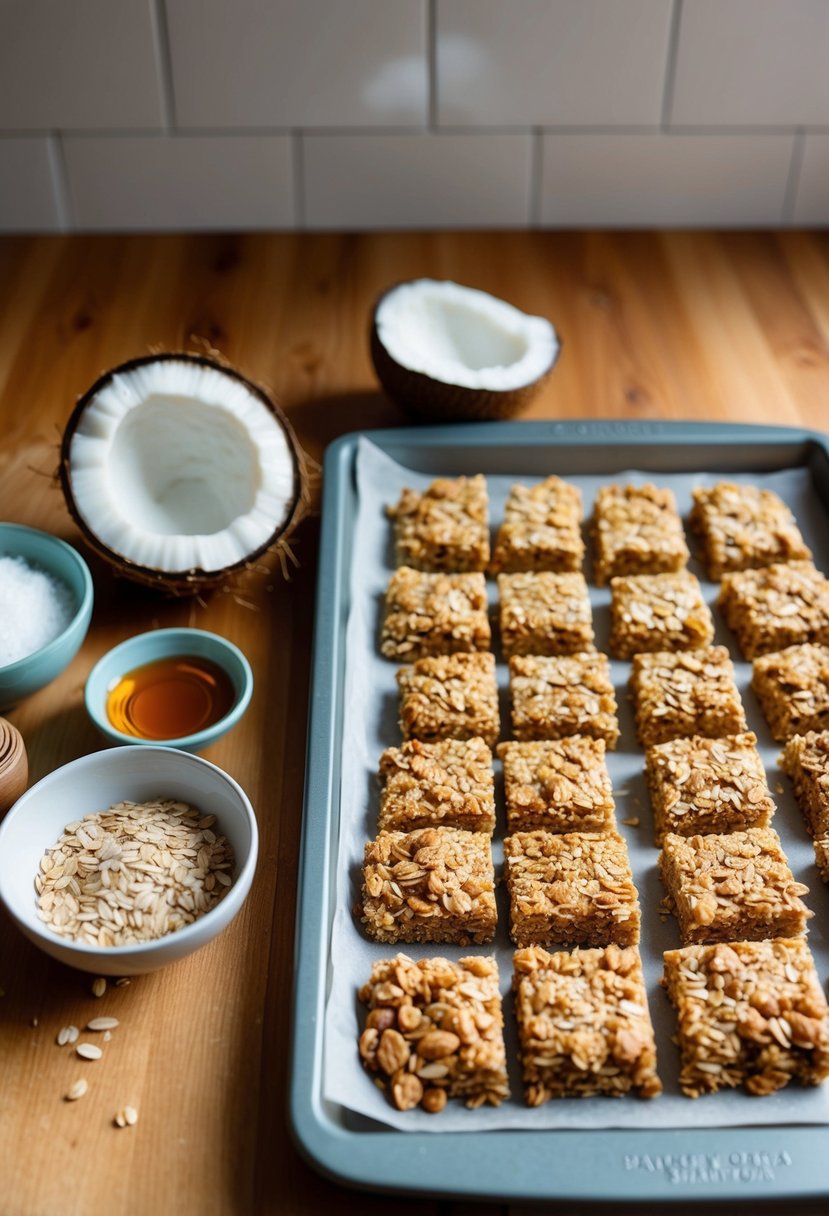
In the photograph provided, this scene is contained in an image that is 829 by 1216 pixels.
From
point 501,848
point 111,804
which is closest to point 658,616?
point 501,848

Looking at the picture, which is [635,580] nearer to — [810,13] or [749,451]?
[749,451]

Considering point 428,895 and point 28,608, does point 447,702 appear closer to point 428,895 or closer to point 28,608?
point 428,895

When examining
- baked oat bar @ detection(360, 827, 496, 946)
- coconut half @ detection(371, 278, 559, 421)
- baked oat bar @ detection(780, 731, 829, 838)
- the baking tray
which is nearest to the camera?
the baking tray

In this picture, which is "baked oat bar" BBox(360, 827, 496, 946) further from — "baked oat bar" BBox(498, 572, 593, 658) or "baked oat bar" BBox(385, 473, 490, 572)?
"baked oat bar" BBox(385, 473, 490, 572)

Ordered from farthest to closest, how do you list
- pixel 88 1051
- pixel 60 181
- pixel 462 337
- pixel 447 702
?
1. pixel 60 181
2. pixel 462 337
3. pixel 447 702
4. pixel 88 1051

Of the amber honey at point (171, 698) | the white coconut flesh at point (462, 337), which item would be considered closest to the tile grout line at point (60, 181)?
the white coconut flesh at point (462, 337)

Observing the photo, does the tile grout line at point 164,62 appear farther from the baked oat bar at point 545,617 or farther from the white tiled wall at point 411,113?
the baked oat bar at point 545,617

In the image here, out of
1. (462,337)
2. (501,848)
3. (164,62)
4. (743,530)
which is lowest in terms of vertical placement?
(501,848)

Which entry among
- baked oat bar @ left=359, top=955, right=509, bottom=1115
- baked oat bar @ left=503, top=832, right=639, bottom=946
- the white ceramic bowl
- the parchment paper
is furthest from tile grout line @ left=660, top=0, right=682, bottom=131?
baked oat bar @ left=359, top=955, right=509, bottom=1115
